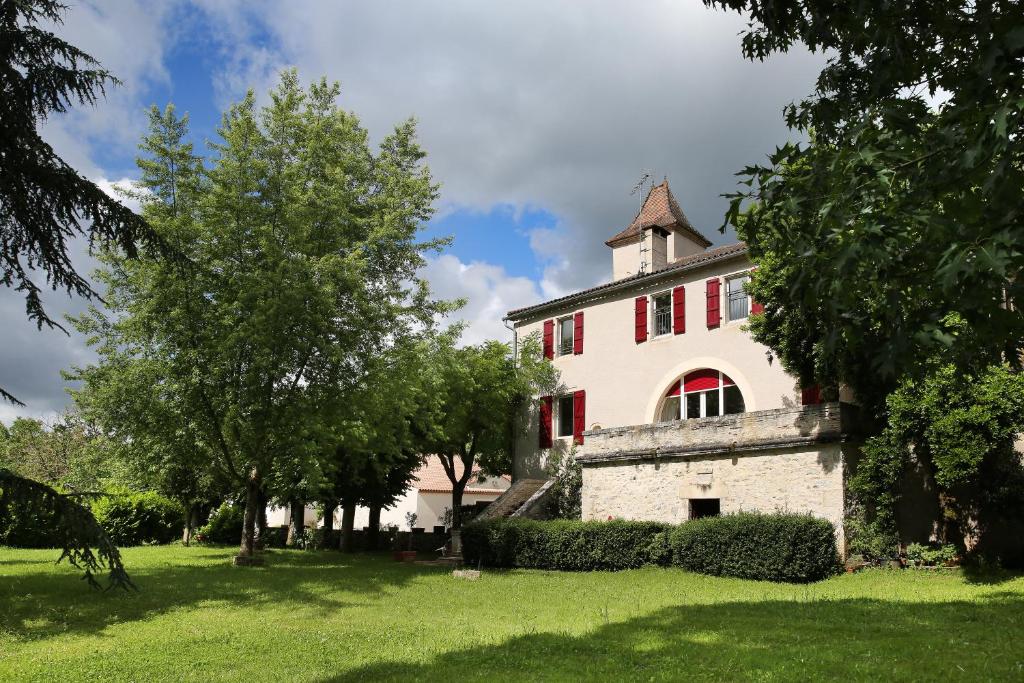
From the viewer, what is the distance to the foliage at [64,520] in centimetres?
573

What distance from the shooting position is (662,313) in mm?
24906

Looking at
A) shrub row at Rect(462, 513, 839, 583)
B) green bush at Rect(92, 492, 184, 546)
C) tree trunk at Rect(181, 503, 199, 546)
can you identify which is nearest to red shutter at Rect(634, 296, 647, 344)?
shrub row at Rect(462, 513, 839, 583)

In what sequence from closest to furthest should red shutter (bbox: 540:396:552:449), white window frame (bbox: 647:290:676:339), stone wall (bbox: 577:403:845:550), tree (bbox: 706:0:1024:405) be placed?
tree (bbox: 706:0:1024:405)
stone wall (bbox: 577:403:845:550)
white window frame (bbox: 647:290:676:339)
red shutter (bbox: 540:396:552:449)

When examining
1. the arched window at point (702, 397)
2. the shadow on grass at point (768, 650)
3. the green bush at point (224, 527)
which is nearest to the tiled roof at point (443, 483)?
the green bush at point (224, 527)

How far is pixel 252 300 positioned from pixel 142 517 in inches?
754

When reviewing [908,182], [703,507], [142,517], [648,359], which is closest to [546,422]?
[648,359]

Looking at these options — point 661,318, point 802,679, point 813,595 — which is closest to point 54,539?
point 802,679

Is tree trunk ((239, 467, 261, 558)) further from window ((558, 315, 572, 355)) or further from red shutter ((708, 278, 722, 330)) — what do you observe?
red shutter ((708, 278, 722, 330))

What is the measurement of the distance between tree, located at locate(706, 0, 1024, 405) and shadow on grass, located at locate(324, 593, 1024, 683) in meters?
3.26

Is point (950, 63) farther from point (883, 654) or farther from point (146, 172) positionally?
point (146, 172)

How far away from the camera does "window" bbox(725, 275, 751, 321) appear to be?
875 inches

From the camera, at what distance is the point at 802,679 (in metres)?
6.91

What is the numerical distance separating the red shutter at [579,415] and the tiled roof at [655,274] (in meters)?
3.57

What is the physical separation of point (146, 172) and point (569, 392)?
50.8 ft
